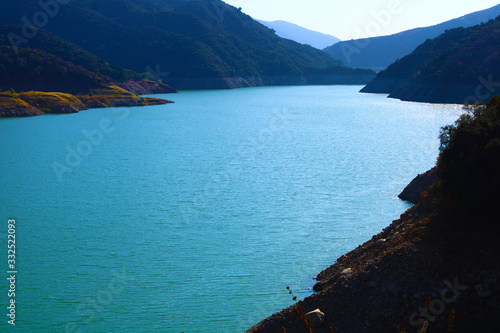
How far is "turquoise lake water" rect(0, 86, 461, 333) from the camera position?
1252 cm

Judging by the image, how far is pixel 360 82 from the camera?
17888 centimetres

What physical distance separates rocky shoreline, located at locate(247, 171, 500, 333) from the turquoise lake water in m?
2.58

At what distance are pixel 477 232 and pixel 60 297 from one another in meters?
11.1

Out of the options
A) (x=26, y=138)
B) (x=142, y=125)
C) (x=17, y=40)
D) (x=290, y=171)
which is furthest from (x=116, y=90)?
(x=290, y=171)

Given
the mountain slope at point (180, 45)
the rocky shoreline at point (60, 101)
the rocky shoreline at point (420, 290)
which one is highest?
the mountain slope at point (180, 45)

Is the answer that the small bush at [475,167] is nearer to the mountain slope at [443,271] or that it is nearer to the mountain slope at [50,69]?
the mountain slope at [443,271]

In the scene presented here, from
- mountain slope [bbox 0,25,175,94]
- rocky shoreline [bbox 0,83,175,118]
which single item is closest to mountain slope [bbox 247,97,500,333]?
rocky shoreline [bbox 0,83,175,118]

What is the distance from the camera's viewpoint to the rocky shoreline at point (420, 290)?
8789mm

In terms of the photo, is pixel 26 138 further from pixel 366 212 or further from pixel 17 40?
pixel 17 40

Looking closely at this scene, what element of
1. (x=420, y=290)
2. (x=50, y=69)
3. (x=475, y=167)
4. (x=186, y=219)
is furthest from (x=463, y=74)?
(x=50, y=69)

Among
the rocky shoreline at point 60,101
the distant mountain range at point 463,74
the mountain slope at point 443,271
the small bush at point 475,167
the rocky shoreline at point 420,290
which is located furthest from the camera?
the rocky shoreline at point 60,101

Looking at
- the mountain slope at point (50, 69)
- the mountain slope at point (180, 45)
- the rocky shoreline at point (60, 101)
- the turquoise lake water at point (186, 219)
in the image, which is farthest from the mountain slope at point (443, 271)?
the mountain slope at point (180, 45)

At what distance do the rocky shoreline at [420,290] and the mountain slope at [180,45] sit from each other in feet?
462

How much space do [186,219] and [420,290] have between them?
12.2 metres
